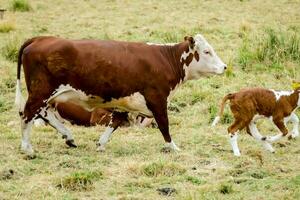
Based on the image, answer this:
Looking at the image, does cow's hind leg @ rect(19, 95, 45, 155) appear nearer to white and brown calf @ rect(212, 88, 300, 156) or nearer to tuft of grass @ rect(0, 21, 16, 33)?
white and brown calf @ rect(212, 88, 300, 156)

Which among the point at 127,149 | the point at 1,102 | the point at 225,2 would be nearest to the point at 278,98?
the point at 127,149

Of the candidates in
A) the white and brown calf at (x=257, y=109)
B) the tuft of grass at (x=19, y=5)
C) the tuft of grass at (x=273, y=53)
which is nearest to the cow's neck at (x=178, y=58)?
the white and brown calf at (x=257, y=109)

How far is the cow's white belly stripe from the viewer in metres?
9.12

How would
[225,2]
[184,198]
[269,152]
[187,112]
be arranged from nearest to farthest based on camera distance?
[184,198] < [269,152] < [187,112] < [225,2]

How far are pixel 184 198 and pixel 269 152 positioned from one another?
8.31ft

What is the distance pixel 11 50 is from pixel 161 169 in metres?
7.81

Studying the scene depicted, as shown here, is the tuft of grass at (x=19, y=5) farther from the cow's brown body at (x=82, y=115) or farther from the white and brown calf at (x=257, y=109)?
the white and brown calf at (x=257, y=109)

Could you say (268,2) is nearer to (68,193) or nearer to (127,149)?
(127,149)

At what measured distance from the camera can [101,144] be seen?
9516 millimetres

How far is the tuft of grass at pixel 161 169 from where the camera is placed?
26.3 ft

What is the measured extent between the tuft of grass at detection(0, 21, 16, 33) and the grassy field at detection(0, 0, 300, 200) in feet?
0.09

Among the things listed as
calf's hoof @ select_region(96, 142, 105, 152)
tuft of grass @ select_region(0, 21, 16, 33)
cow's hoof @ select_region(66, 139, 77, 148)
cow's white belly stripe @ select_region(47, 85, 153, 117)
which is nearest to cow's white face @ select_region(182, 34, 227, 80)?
cow's white belly stripe @ select_region(47, 85, 153, 117)

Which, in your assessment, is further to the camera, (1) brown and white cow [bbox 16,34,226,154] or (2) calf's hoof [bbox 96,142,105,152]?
(2) calf's hoof [bbox 96,142,105,152]

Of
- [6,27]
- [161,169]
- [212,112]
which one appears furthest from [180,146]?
[6,27]
